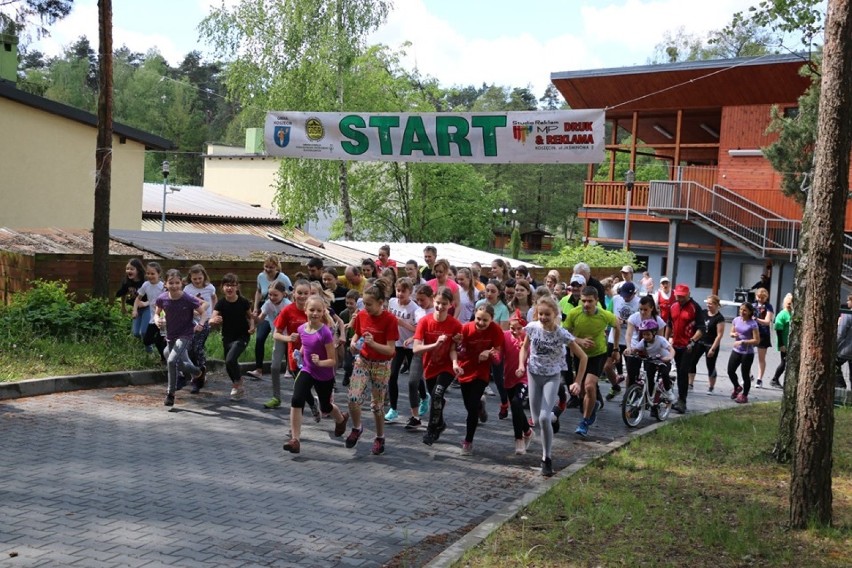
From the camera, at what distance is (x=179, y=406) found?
11.9m

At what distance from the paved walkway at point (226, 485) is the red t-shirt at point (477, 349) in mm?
894

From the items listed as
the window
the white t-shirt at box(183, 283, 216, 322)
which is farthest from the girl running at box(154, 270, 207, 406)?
the window

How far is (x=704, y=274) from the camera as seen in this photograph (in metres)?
40.5

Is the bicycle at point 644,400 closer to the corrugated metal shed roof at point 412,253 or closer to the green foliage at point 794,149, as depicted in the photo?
the corrugated metal shed roof at point 412,253

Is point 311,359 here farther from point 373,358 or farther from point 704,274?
point 704,274

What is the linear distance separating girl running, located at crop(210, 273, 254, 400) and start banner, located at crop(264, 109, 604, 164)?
491cm

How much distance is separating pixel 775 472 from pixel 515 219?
67.3m

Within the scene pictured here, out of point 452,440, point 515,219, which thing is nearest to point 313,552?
point 452,440

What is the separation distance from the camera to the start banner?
1535cm

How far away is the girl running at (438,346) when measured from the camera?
10164 millimetres

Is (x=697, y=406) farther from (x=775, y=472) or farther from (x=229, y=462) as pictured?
(x=229, y=462)

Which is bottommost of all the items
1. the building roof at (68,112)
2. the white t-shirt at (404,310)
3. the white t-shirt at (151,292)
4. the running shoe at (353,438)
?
the running shoe at (353,438)

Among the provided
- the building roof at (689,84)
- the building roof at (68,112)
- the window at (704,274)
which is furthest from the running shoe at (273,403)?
the window at (704,274)

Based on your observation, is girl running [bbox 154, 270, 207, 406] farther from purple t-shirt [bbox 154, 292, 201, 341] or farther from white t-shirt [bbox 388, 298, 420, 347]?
white t-shirt [bbox 388, 298, 420, 347]
